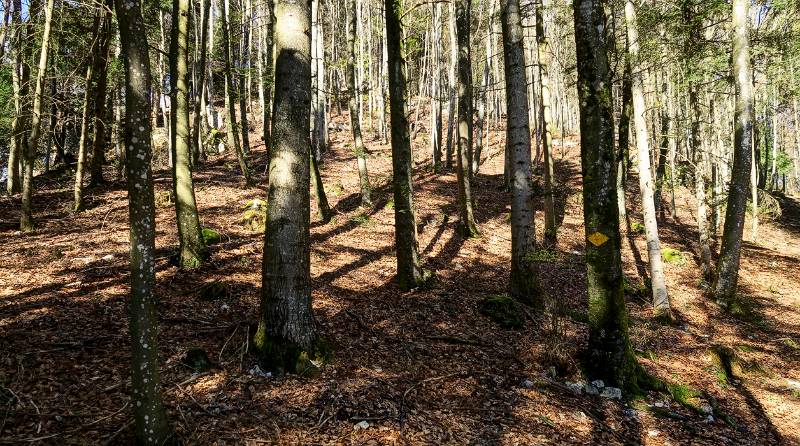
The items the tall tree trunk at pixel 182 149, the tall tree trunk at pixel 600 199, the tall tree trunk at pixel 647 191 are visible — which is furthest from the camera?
the tall tree trunk at pixel 647 191

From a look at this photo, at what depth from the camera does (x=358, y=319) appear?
734cm

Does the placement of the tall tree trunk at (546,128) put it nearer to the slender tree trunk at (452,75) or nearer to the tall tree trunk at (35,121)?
the slender tree trunk at (452,75)

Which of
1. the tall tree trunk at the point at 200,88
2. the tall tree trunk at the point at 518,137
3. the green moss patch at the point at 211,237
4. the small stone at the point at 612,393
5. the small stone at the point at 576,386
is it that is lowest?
the small stone at the point at 612,393

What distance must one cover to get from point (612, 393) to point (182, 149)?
8.71 meters

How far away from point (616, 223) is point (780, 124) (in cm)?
5544

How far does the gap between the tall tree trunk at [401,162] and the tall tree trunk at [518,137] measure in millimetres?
2081

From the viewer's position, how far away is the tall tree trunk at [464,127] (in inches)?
523

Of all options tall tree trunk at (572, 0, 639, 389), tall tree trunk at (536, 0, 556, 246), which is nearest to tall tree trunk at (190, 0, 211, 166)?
tall tree trunk at (536, 0, 556, 246)

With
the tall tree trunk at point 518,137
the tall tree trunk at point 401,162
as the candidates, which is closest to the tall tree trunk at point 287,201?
the tall tree trunk at point 401,162

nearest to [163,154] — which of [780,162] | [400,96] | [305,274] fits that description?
[400,96]

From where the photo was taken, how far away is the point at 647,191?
10.8 meters

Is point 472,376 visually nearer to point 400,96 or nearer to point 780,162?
point 400,96

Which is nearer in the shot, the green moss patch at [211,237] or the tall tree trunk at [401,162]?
the tall tree trunk at [401,162]

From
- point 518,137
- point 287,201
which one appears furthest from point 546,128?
point 287,201
